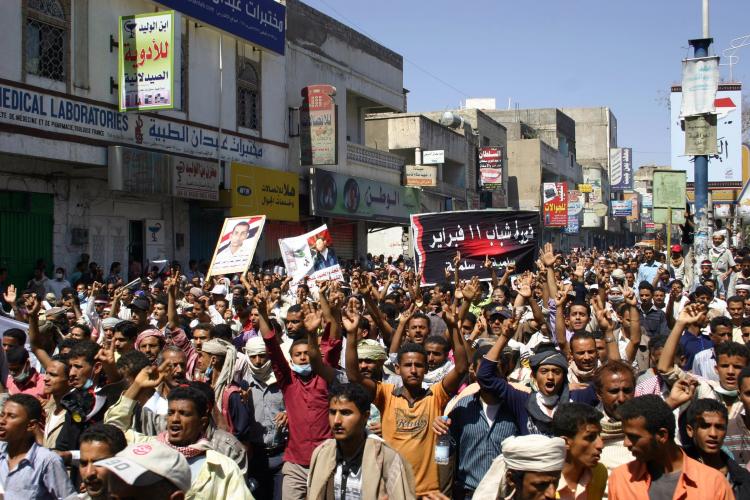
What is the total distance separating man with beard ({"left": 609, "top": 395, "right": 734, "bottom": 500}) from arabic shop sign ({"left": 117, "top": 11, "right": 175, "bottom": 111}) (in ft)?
47.2

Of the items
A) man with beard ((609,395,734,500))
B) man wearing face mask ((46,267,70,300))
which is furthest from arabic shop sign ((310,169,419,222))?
man with beard ((609,395,734,500))

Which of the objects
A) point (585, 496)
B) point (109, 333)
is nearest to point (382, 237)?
point (109, 333)

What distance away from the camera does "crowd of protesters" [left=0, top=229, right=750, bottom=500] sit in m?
3.79

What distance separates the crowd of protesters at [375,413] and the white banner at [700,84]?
18.1ft

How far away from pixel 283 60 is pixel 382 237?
12.4 meters

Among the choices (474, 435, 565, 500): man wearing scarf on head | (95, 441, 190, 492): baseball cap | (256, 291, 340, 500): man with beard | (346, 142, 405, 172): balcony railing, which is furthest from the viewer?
(346, 142, 405, 172): balcony railing

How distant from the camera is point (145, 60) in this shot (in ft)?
56.3

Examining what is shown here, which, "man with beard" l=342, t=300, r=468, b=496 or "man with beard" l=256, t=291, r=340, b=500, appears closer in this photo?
"man with beard" l=342, t=300, r=468, b=496

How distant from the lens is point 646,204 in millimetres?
83188

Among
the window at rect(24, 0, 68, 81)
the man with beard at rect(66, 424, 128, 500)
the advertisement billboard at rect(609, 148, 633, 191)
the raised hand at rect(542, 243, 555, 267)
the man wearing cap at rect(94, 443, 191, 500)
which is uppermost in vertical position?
the advertisement billboard at rect(609, 148, 633, 191)

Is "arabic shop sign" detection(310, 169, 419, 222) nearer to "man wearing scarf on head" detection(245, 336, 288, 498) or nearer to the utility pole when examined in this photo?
the utility pole

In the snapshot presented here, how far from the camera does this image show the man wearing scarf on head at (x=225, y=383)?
579cm

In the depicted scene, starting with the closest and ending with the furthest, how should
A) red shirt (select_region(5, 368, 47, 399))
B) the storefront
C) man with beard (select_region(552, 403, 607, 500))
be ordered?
man with beard (select_region(552, 403, 607, 500)) < red shirt (select_region(5, 368, 47, 399)) < the storefront

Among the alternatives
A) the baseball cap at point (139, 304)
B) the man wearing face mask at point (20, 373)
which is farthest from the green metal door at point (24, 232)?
the man wearing face mask at point (20, 373)
